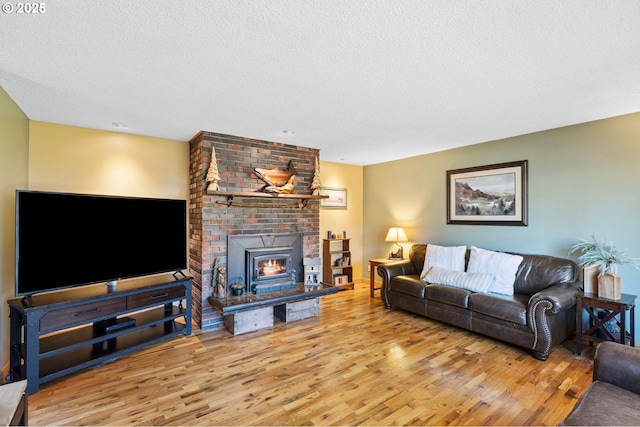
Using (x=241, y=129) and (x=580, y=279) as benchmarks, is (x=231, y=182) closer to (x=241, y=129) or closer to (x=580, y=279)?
(x=241, y=129)

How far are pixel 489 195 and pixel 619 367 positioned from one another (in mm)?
2788

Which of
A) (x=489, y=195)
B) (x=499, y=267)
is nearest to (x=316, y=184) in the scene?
(x=489, y=195)

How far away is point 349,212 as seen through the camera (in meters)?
5.96

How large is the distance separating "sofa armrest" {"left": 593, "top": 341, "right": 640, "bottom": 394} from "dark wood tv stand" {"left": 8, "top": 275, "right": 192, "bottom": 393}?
3524 mm

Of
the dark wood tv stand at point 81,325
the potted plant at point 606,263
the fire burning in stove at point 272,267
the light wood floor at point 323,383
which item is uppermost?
the potted plant at point 606,263

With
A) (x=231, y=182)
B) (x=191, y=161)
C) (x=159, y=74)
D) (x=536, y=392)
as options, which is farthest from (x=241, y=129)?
(x=536, y=392)

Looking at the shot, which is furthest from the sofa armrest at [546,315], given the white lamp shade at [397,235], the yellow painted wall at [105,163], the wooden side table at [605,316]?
the yellow painted wall at [105,163]

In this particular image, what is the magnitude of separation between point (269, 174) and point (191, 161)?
3.48 ft

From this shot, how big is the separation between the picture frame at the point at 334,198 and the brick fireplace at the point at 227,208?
3.63ft

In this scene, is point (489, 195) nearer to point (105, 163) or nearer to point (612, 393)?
point (612, 393)

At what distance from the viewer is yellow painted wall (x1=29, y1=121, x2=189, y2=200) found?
320 cm

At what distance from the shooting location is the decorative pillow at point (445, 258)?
4.02m

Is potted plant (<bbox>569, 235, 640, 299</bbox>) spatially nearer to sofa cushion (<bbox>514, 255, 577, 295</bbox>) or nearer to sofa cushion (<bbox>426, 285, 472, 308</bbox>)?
sofa cushion (<bbox>514, 255, 577, 295</bbox>)

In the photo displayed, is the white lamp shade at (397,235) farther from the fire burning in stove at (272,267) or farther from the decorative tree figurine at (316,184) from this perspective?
the fire burning in stove at (272,267)
